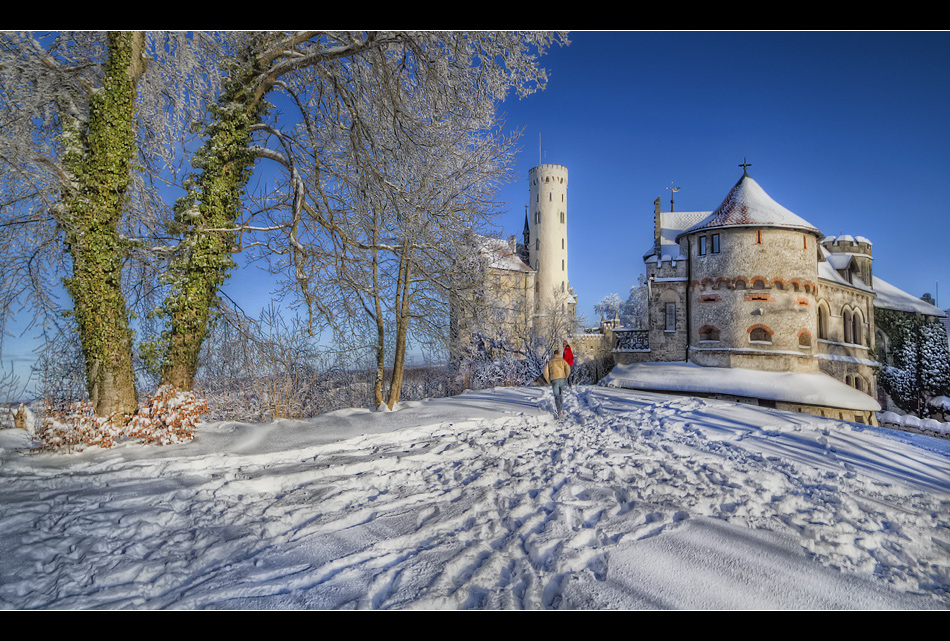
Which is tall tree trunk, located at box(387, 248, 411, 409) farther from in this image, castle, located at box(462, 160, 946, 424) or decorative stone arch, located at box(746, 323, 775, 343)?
decorative stone arch, located at box(746, 323, 775, 343)

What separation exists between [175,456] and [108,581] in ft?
9.84

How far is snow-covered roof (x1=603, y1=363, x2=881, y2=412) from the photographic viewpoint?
21.5 meters

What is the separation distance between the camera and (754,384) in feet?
73.2

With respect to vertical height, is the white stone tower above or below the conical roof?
above

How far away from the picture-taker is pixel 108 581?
119 inches

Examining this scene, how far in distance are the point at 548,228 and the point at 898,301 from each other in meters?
32.2

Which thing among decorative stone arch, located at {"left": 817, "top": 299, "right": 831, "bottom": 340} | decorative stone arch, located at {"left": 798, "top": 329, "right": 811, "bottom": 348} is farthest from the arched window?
decorative stone arch, located at {"left": 798, "top": 329, "right": 811, "bottom": 348}

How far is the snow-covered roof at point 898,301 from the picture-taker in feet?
106

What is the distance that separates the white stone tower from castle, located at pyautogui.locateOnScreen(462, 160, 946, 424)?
2497 cm

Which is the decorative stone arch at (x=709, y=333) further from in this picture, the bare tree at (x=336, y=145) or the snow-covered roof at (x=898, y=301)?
the bare tree at (x=336, y=145)

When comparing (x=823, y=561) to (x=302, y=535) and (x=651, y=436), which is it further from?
(x=651, y=436)

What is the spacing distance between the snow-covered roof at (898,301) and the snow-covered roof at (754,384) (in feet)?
47.9

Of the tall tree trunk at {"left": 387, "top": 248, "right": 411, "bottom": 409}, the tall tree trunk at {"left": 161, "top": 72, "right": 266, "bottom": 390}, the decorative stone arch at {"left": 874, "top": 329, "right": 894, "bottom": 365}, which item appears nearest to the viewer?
the tall tree trunk at {"left": 161, "top": 72, "right": 266, "bottom": 390}

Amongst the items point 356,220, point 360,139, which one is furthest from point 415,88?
point 356,220
